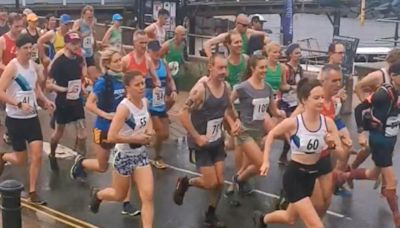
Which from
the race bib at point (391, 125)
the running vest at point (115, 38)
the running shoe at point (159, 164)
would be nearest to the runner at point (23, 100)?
the running shoe at point (159, 164)

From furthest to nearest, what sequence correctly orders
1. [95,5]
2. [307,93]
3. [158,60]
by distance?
[95,5] → [158,60] → [307,93]

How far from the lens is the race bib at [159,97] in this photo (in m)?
9.75

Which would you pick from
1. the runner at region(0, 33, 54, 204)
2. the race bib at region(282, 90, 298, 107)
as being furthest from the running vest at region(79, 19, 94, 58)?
the runner at region(0, 33, 54, 204)

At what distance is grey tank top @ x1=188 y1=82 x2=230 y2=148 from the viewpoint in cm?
764

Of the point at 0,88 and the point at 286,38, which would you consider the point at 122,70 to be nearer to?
the point at 0,88

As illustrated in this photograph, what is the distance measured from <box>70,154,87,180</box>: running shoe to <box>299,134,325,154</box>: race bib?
3489 mm

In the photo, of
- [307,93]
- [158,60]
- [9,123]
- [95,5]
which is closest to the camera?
[307,93]

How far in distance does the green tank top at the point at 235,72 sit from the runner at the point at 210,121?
151cm

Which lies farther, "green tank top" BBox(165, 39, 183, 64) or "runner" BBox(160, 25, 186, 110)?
"green tank top" BBox(165, 39, 183, 64)

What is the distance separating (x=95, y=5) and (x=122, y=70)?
24157 millimetres

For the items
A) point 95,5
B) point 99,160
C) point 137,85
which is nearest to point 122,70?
point 99,160

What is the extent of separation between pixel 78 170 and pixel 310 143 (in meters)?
3.82

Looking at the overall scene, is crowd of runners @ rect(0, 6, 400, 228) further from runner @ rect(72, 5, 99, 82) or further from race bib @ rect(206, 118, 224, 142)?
runner @ rect(72, 5, 99, 82)

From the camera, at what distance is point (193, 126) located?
7711mm
